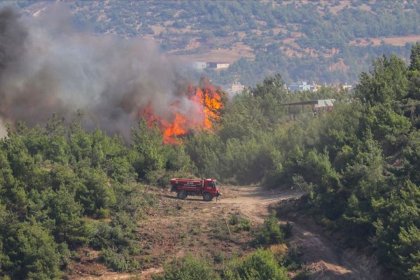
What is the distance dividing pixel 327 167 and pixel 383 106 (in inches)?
284

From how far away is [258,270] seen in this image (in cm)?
6438

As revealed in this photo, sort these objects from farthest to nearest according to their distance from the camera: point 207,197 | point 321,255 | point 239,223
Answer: point 207,197, point 239,223, point 321,255

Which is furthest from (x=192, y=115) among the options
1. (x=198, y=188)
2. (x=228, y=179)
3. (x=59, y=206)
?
(x=59, y=206)

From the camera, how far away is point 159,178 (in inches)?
3428

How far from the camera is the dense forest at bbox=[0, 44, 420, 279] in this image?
69.6 m

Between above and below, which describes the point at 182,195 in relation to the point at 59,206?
below

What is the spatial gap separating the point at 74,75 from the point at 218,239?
3571cm

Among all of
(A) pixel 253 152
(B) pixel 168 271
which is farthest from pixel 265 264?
(A) pixel 253 152

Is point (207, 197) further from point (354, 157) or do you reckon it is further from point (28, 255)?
point (28, 255)

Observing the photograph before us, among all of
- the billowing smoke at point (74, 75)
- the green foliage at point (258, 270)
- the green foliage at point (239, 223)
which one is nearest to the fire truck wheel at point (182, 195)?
the green foliage at point (239, 223)

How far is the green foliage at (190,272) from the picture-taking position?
64300 mm

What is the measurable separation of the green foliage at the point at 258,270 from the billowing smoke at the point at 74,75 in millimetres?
39637

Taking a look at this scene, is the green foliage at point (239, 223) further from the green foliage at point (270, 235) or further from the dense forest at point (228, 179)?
the green foliage at point (270, 235)

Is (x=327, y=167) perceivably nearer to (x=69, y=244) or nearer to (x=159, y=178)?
(x=159, y=178)
